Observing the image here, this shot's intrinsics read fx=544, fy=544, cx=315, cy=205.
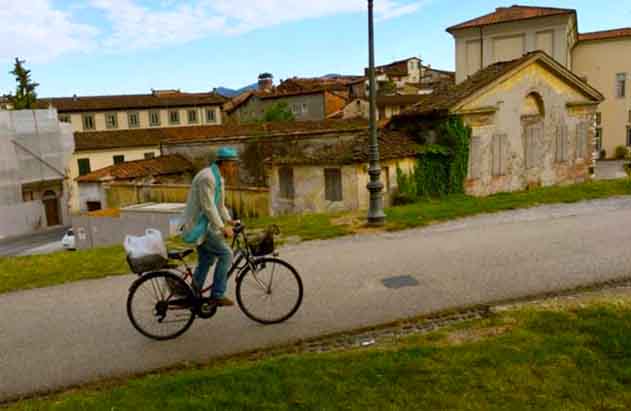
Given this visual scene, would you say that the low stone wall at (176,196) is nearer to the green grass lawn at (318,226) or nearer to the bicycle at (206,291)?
the green grass lawn at (318,226)

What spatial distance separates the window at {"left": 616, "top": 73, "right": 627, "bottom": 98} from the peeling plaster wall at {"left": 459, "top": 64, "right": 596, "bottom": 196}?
76.2ft

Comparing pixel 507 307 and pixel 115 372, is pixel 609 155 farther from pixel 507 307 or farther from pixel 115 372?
pixel 115 372

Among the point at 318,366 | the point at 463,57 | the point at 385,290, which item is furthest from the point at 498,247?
the point at 463,57

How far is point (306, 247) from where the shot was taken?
9391 mm

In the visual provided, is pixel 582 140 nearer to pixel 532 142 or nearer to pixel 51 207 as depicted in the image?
pixel 532 142

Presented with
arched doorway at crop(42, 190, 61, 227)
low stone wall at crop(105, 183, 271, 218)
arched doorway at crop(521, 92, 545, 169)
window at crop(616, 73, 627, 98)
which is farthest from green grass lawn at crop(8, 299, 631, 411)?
window at crop(616, 73, 627, 98)

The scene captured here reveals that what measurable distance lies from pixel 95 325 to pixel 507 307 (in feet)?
14.8

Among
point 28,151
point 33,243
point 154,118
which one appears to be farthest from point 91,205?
point 154,118

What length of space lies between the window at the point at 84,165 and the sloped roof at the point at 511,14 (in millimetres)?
29965

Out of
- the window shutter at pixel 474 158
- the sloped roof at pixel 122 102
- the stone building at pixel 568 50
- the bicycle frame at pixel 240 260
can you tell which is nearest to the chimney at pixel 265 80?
the sloped roof at pixel 122 102

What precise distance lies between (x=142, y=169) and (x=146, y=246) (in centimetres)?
2520

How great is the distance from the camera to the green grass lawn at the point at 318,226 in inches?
333

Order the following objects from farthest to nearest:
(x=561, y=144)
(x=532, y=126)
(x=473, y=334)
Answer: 1. (x=561, y=144)
2. (x=532, y=126)
3. (x=473, y=334)

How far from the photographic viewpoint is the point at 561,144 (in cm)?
2178
